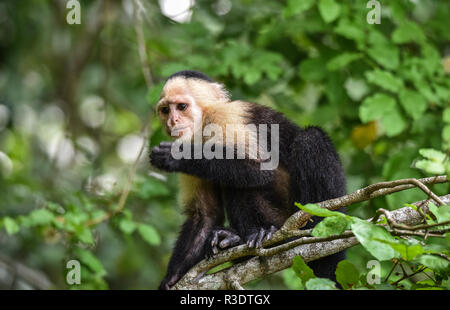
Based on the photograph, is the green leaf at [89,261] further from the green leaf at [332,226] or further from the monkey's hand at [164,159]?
the green leaf at [332,226]

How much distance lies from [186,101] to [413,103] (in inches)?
86.5

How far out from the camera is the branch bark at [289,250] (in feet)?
9.95

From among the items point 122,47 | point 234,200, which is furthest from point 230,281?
point 122,47

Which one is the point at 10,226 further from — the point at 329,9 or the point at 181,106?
the point at 329,9

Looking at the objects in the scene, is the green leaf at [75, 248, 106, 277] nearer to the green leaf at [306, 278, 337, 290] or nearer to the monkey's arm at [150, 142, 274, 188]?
the monkey's arm at [150, 142, 274, 188]

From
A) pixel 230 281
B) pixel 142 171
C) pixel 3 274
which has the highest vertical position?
pixel 230 281

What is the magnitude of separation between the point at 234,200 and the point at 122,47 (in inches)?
218

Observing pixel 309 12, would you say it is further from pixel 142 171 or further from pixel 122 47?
pixel 122 47

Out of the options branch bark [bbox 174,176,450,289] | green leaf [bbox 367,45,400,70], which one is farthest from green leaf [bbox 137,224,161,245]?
green leaf [bbox 367,45,400,70]

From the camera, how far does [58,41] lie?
965cm

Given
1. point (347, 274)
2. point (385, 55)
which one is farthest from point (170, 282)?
point (385, 55)

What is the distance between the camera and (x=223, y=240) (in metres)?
4.33

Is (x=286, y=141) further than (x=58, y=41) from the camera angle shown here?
No

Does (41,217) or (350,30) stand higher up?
(350,30)
